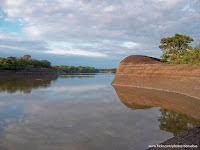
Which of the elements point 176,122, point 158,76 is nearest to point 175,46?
point 158,76

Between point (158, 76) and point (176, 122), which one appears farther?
point (158, 76)

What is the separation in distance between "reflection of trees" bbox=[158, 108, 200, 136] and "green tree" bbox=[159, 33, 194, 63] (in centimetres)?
3564

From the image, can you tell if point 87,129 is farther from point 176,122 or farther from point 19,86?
point 19,86

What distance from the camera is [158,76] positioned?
94.8ft

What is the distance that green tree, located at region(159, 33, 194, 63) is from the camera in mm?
43447

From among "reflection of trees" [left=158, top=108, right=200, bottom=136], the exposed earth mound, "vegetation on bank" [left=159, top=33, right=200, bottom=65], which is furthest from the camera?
"vegetation on bank" [left=159, top=33, right=200, bottom=65]

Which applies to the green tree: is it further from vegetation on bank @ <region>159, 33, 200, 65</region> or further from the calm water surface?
the calm water surface

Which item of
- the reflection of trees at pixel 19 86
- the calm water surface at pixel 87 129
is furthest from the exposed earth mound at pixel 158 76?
the reflection of trees at pixel 19 86

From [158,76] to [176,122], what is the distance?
66.3 feet

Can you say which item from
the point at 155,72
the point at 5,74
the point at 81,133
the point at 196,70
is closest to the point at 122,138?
the point at 81,133

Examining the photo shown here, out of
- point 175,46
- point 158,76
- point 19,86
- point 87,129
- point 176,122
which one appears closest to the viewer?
point 87,129

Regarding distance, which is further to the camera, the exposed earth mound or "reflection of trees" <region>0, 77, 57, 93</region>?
"reflection of trees" <region>0, 77, 57, 93</region>

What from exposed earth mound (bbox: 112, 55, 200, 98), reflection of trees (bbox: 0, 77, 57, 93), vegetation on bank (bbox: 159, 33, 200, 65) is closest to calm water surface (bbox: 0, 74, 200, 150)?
exposed earth mound (bbox: 112, 55, 200, 98)

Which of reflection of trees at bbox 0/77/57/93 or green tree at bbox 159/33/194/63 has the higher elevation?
green tree at bbox 159/33/194/63
